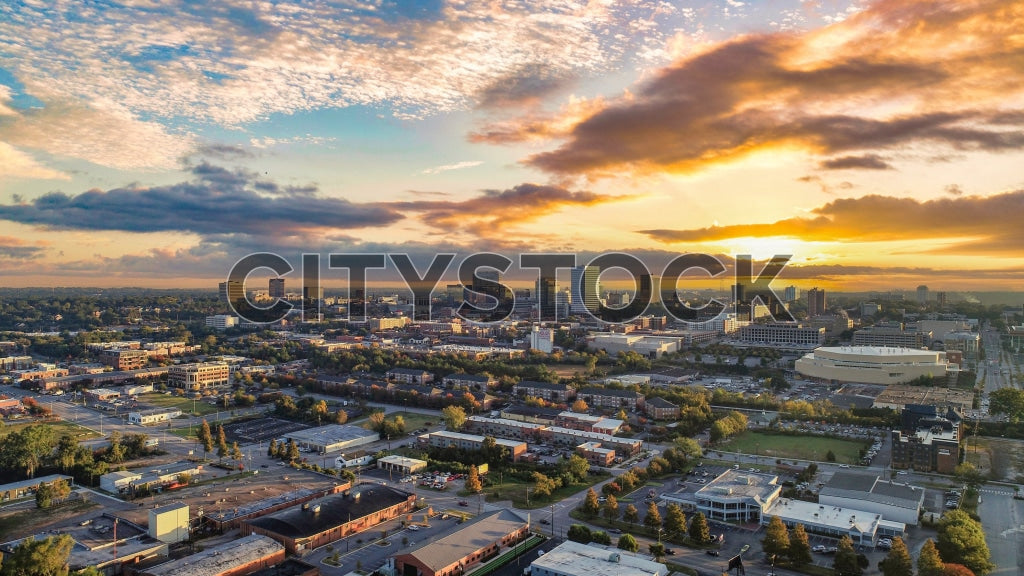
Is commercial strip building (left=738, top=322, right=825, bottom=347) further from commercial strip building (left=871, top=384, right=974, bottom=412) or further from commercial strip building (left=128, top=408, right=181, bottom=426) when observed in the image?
commercial strip building (left=128, top=408, right=181, bottom=426)

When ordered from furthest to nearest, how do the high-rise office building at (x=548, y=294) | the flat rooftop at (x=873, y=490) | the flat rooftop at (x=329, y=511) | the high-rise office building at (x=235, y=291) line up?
the high-rise office building at (x=548, y=294) → the high-rise office building at (x=235, y=291) → the flat rooftop at (x=873, y=490) → the flat rooftop at (x=329, y=511)

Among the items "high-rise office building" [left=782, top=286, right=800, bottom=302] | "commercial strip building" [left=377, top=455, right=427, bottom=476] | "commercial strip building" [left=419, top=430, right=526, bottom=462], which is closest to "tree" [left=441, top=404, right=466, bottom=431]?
"commercial strip building" [left=419, top=430, right=526, bottom=462]

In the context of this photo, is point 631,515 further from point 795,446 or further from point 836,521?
point 795,446

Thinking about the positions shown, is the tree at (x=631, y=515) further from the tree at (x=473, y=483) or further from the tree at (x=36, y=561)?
the tree at (x=36, y=561)

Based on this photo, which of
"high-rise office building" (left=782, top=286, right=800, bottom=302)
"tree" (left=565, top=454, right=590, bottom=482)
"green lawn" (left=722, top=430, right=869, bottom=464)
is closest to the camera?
"tree" (left=565, top=454, right=590, bottom=482)

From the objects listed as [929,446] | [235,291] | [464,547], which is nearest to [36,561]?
[464,547]

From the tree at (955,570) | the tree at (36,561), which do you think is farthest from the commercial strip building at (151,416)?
the tree at (955,570)
